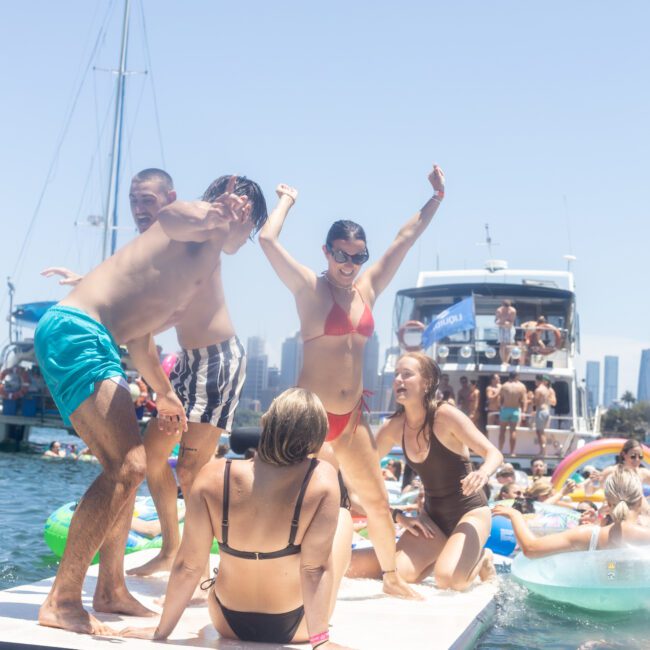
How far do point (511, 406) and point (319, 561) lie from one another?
14.2 m

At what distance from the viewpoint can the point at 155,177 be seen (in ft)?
14.4

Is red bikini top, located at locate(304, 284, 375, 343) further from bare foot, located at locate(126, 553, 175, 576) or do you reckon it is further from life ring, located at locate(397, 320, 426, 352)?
life ring, located at locate(397, 320, 426, 352)

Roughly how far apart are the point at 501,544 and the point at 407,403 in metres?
2.26

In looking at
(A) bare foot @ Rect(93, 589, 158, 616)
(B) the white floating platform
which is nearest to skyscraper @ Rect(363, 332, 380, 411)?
(B) the white floating platform

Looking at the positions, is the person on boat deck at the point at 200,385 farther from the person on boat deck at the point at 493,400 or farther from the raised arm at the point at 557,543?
the person on boat deck at the point at 493,400

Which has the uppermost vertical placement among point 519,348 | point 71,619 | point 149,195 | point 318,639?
point 149,195

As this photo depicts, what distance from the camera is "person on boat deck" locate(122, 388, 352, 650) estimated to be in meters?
3.06

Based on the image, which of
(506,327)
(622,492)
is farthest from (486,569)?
(506,327)

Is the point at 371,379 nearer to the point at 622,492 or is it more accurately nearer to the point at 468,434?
the point at 622,492

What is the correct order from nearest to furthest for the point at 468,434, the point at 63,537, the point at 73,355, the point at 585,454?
the point at 73,355
the point at 468,434
the point at 63,537
the point at 585,454

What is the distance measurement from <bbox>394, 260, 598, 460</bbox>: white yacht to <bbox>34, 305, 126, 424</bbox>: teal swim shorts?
1449 centimetres

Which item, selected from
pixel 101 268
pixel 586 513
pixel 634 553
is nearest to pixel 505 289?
pixel 586 513

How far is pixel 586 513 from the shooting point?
7.21 metres

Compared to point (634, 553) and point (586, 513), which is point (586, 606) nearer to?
point (634, 553)
